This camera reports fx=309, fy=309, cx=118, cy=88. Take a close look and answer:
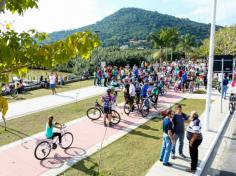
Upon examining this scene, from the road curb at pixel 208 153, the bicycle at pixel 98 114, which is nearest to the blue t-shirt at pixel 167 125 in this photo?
the road curb at pixel 208 153

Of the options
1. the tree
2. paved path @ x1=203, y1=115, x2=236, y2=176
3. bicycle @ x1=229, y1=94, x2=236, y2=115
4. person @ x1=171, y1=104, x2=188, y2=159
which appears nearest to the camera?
the tree

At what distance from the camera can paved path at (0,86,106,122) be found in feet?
57.3

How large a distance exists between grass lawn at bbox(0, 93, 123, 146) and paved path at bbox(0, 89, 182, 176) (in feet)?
2.23

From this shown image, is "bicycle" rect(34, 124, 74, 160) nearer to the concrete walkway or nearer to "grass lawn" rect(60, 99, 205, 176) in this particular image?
"grass lawn" rect(60, 99, 205, 176)

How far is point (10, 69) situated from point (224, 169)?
315 inches

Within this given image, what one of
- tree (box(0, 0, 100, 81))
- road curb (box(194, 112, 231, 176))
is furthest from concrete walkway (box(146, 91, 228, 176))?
tree (box(0, 0, 100, 81))

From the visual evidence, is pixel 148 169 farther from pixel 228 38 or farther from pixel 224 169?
pixel 228 38

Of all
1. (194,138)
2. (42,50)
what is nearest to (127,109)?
(194,138)

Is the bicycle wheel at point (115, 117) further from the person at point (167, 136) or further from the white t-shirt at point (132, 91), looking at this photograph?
the person at point (167, 136)

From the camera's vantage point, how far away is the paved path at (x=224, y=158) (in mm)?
9735

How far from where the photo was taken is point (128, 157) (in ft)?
34.4

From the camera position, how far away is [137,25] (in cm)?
19725

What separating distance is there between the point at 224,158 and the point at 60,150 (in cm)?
586

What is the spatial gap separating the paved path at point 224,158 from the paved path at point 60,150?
3913 millimetres
